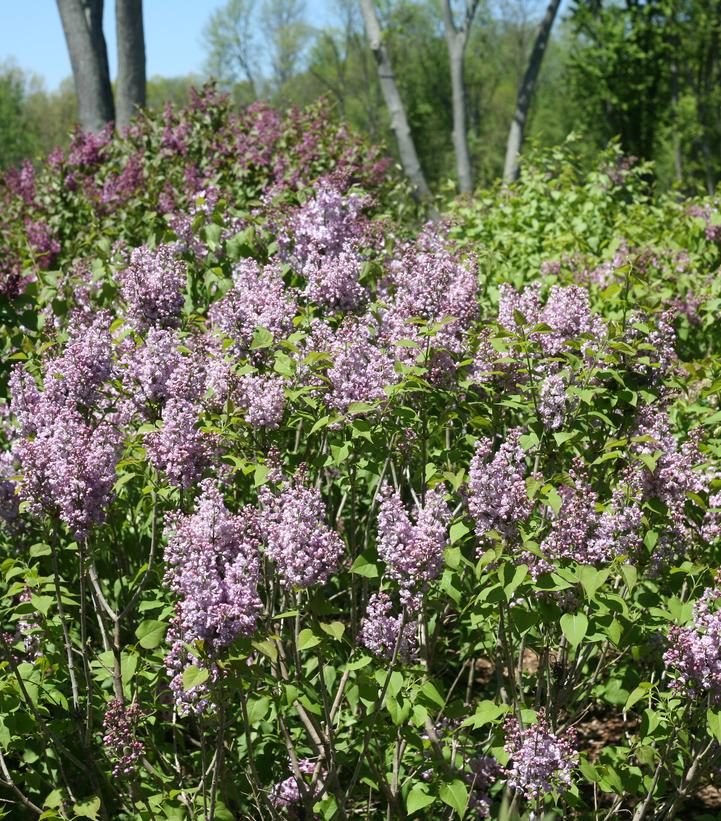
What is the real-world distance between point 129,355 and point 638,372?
83.0 inches

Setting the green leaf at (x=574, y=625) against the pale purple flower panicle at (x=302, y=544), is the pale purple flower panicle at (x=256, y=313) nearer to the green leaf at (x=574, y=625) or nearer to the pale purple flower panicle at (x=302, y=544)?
the pale purple flower panicle at (x=302, y=544)

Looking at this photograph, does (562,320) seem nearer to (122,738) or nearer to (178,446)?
(178,446)

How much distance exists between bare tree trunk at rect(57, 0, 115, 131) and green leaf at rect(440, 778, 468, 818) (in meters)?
12.2

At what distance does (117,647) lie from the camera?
382 centimetres

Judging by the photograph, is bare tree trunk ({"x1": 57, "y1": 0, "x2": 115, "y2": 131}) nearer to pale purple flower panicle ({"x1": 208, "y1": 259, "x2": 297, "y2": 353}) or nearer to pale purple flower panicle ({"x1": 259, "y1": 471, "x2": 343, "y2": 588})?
pale purple flower panicle ({"x1": 208, "y1": 259, "x2": 297, "y2": 353})

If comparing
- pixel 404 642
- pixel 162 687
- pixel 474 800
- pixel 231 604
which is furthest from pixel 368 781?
pixel 231 604

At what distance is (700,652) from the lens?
9.63ft

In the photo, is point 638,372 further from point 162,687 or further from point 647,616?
point 162,687

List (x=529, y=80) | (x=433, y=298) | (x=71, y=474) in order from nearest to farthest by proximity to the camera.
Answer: (x=71, y=474) < (x=433, y=298) < (x=529, y=80)

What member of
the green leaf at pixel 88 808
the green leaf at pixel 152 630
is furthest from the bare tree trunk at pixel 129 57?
the green leaf at pixel 88 808

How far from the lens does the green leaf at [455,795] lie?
317cm

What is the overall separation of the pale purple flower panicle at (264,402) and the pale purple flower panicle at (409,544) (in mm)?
702

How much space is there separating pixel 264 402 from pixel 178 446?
1.36ft

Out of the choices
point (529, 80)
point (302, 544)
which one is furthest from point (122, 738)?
point (529, 80)
